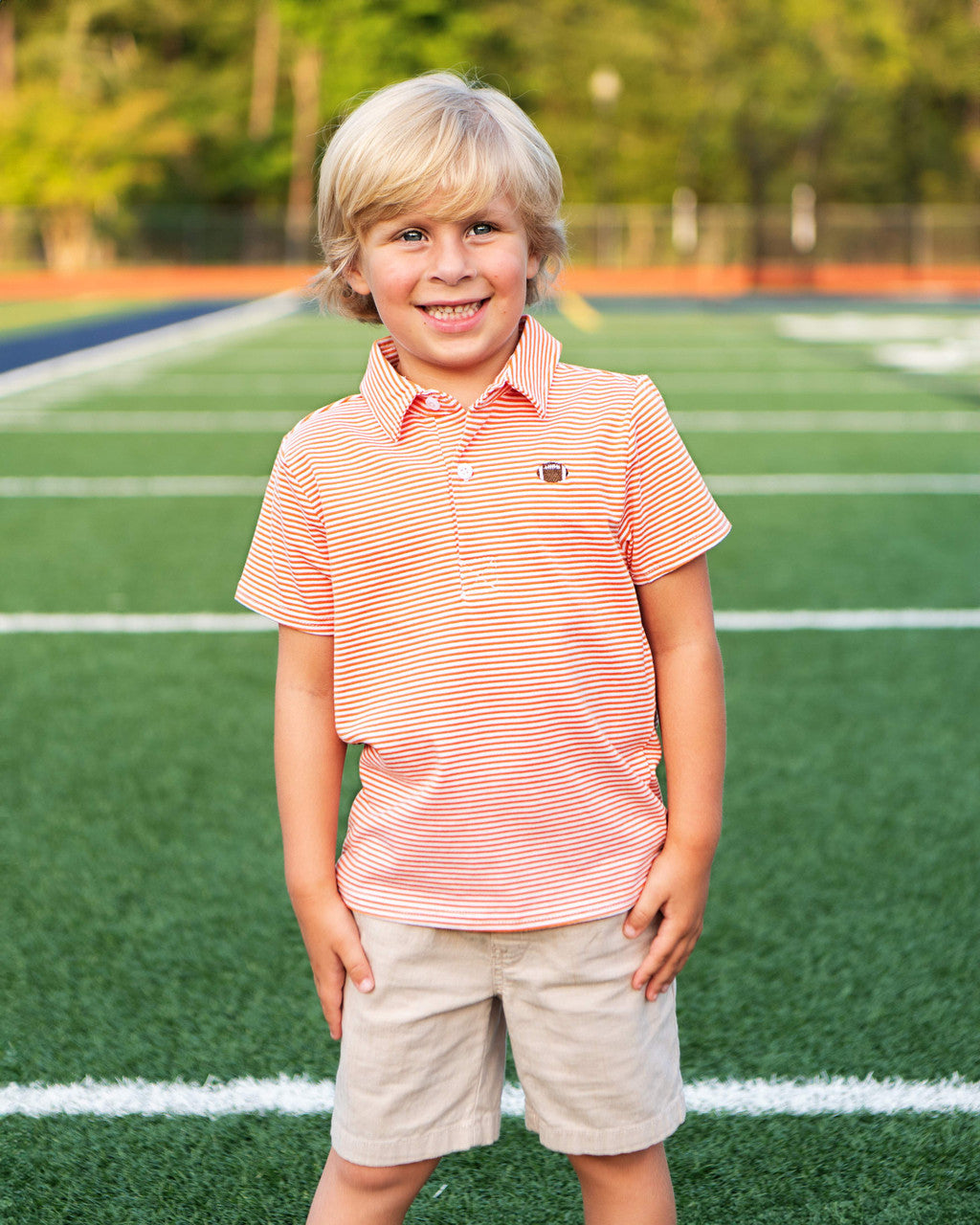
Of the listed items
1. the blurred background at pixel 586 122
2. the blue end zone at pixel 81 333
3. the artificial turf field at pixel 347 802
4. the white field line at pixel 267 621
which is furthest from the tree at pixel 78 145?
the white field line at pixel 267 621

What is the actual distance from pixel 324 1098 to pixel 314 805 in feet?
3.11

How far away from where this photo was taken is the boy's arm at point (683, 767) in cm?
171

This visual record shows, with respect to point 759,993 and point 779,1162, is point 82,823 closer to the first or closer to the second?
point 759,993

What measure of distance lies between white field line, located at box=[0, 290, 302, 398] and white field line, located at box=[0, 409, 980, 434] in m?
1.82

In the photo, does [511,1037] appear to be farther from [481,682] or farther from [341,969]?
[481,682]

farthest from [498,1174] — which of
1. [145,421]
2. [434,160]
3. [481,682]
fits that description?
[145,421]

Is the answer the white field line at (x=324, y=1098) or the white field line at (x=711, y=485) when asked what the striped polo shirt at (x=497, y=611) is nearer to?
the white field line at (x=324, y=1098)

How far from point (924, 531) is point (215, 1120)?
5552 millimetres

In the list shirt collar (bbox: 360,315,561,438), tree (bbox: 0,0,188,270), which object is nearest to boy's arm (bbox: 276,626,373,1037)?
shirt collar (bbox: 360,315,561,438)

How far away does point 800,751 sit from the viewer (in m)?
4.19

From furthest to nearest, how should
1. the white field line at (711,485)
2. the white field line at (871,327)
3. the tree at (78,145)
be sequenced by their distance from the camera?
the tree at (78,145)
the white field line at (871,327)
the white field line at (711,485)

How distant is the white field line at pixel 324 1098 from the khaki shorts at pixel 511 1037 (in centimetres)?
77

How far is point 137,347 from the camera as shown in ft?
57.9

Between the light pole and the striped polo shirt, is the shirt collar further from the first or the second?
the light pole
